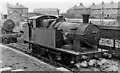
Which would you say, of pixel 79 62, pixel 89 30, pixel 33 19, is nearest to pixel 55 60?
pixel 79 62

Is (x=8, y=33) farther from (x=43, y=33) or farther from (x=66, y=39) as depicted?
(x=66, y=39)

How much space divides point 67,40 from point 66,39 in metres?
0.09

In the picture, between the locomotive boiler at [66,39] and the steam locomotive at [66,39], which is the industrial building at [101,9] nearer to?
the steam locomotive at [66,39]

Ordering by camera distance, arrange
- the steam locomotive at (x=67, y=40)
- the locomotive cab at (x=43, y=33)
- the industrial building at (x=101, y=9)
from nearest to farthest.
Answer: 1. the steam locomotive at (x=67, y=40)
2. the locomotive cab at (x=43, y=33)
3. the industrial building at (x=101, y=9)

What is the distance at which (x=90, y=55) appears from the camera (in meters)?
9.95

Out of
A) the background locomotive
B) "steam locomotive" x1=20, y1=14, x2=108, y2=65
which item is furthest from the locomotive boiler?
the background locomotive

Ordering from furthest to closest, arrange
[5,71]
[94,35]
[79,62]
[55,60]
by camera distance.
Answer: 1. [55,60]
2. [94,35]
3. [79,62]
4. [5,71]

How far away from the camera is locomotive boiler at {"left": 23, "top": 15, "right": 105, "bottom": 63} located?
10.0 metres

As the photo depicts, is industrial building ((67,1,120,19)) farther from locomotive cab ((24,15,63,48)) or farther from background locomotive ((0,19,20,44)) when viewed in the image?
locomotive cab ((24,15,63,48))

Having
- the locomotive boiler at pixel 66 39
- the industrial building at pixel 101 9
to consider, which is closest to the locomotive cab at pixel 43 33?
the locomotive boiler at pixel 66 39

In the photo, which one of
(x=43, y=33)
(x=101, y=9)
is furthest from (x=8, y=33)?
(x=101, y=9)

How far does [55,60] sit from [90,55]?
2.55m

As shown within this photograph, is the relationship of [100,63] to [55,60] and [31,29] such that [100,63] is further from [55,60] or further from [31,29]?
[31,29]

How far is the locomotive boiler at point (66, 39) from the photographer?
10005mm
